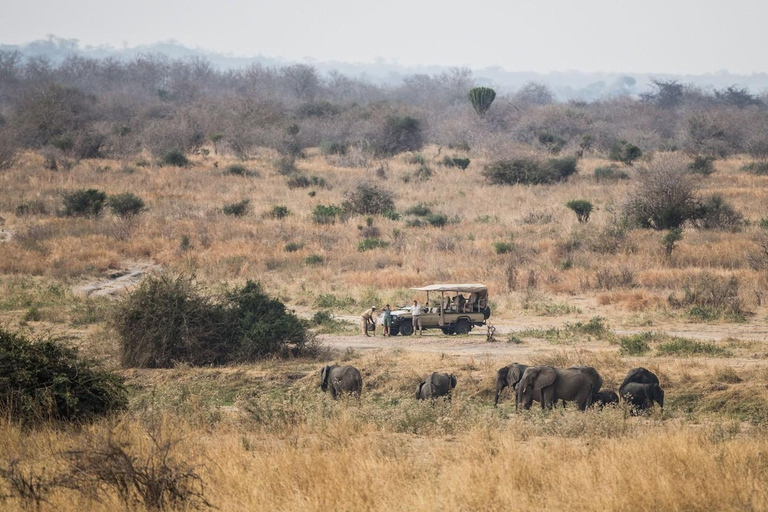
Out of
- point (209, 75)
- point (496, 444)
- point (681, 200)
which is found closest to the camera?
point (496, 444)

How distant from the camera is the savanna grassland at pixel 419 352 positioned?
7.68 meters

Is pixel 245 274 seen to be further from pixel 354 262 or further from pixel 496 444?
pixel 496 444

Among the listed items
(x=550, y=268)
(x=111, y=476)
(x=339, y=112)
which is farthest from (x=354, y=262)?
(x=339, y=112)

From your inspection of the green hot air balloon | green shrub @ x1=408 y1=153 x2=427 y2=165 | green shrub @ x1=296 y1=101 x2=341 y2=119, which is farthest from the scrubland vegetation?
green shrub @ x1=296 y1=101 x2=341 y2=119

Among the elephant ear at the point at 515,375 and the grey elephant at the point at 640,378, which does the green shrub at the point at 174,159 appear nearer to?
the elephant ear at the point at 515,375

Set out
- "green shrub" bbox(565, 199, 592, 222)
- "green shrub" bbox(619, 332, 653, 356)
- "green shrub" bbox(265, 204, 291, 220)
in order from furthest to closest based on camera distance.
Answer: "green shrub" bbox(265, 204, 291, 220)
"green shrub" bbox(565, 199, 592, 222)
"green shrub" bbox(619, 332, 653, 356)

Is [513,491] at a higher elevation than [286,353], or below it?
higher

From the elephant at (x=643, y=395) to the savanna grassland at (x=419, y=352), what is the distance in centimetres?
56

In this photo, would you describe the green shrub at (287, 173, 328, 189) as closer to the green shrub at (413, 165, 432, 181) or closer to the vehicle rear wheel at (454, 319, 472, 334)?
the green shrub at (413, 165, 432, 181)

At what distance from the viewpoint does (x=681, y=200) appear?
104ft

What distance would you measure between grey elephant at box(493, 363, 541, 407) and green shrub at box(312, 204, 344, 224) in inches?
860

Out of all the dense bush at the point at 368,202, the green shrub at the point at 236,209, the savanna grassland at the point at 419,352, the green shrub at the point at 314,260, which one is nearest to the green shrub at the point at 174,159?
the savanna grassland at the point at 419,352

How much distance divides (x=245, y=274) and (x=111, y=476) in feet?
63.7

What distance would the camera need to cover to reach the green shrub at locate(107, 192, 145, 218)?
34.6 m
